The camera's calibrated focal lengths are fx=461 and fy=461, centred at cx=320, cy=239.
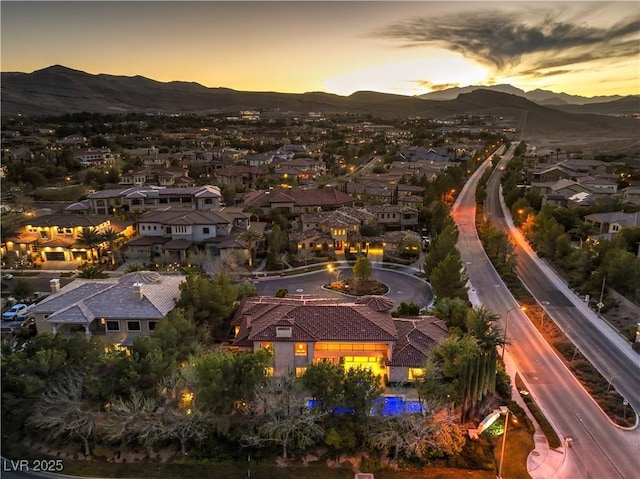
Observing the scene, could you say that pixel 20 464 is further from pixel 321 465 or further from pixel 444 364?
pixel 444 364

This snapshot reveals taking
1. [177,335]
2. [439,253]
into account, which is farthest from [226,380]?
[439,253]

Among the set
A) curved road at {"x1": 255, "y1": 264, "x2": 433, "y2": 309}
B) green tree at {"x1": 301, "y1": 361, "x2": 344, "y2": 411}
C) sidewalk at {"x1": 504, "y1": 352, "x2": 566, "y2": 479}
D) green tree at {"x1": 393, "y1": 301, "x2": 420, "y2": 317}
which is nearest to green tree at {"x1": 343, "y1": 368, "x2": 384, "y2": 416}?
green tree at {"x1": 301, "y1": 361, "x2": 344, "y2": 411}

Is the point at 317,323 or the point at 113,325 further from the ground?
the point at 317,323

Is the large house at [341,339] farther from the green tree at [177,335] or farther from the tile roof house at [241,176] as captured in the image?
the tile roof house at [241,176]

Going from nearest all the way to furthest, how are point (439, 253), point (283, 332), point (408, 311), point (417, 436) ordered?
point (417, 436) → point (283, 332) → point (408, 311) → point (439, 253)

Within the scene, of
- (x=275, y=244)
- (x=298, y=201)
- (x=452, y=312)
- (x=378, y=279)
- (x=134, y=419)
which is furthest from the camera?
(x=298, y=201)

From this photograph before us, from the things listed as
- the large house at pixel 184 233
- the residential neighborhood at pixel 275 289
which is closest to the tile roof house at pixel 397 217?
the residential neighborhood at pixel 275 289

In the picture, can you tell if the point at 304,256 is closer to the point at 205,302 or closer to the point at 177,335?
the point at 205,302
